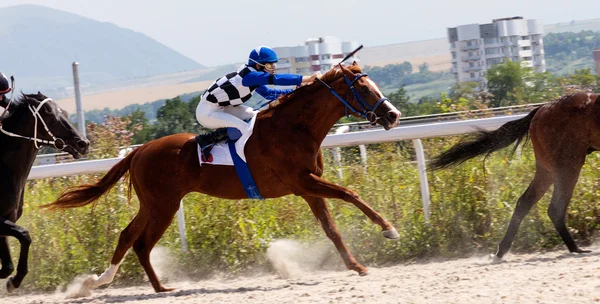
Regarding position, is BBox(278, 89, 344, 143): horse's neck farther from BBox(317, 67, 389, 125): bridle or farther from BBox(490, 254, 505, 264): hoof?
BBox(490, 254, 505, 264): hoof

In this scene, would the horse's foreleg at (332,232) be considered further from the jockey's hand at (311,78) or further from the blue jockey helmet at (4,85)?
the blue jockey helmet at (4,85)

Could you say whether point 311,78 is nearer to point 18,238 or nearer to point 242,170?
point 242,170

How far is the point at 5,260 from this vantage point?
20.9 feet

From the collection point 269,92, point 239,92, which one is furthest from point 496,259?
point 239,92

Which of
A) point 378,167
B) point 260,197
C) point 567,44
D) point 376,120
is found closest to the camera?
point 376,120

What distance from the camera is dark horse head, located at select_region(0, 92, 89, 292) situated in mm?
6203

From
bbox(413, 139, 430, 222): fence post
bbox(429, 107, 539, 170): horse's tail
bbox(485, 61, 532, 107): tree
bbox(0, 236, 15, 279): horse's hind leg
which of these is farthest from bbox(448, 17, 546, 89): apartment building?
bbox(0, 236, 15, 279): horse's hind leg

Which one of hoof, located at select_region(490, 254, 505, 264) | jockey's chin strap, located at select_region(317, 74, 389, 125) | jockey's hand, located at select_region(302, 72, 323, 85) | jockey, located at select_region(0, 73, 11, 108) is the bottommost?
hoof, located at select_region(490, 254, 505, 264)

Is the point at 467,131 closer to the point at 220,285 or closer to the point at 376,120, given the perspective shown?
the point at 376,120

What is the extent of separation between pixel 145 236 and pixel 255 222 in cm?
108

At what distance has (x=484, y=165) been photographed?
6.94 meters

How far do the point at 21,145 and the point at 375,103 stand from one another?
2763 millimetres

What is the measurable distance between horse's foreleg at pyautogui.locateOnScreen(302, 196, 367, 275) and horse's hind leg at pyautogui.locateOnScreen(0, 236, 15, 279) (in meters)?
2.35

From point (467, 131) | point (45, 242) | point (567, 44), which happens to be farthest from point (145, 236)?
point (567, 44)
